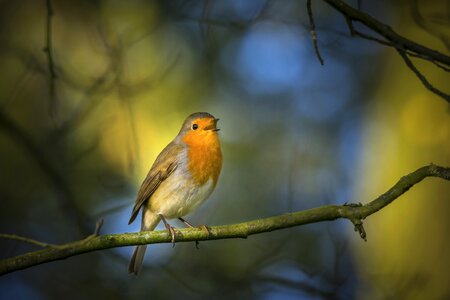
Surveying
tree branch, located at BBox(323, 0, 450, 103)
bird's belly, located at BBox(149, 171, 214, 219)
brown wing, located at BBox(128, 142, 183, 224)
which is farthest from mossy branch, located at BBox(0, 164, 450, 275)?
brown wing, located at BBox(128, 142, 183, 224)

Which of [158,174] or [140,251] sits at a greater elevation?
[158,174]

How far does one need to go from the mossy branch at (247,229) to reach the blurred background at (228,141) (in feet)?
5.76

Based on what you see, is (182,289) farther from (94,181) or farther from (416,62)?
(416,62)

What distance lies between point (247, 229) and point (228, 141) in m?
3.66

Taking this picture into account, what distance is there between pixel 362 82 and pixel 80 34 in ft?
10.7

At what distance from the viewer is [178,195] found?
183 inches

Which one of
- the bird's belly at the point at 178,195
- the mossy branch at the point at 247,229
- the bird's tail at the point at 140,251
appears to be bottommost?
the mossy branch at the point at 247,229

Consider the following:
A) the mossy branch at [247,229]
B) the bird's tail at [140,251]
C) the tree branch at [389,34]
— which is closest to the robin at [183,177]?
the bird's tail at [140,251]

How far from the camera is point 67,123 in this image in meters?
5.80

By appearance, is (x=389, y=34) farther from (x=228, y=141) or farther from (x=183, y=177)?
(x=228, y=141)

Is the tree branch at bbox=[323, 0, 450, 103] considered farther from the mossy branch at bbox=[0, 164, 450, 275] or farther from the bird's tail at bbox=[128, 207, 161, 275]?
the bird's tail at bbox=[128, 207, 161, 275]

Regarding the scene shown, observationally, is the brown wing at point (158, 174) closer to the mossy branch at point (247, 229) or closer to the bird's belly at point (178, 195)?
the bird's belly at point (178, 195)

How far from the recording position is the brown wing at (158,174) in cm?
474

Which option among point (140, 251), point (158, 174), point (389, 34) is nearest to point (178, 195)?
point (158, 174)
